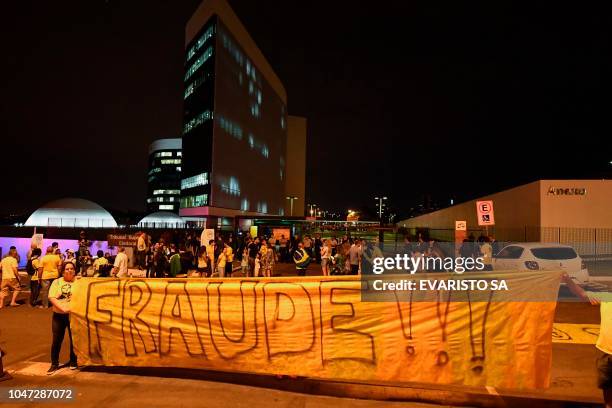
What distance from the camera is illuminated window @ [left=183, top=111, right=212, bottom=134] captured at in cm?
5678

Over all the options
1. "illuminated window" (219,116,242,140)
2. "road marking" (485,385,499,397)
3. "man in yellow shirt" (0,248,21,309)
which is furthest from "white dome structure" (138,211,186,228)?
"road marking" (485,385,499,397)

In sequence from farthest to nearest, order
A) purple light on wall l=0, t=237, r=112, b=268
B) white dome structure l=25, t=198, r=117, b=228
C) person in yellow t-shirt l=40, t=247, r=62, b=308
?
white dome structure l=25, t=198, r=117, b=228, purple light on wall l=0, t=237, r=112, b=268, person in yellow t-shirt l=40, t=247, r=62, b=308

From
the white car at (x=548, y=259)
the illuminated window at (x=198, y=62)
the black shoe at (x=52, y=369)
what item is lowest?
the black shoe at (x=52, y=369)

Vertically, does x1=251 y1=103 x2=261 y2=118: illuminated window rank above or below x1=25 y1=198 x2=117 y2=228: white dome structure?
above

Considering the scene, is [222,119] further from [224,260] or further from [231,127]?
[224,260]

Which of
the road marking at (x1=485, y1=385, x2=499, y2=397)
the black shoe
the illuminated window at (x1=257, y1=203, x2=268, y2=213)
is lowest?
the black shoe

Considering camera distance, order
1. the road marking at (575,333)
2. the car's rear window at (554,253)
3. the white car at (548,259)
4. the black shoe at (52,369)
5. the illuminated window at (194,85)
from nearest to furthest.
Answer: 1. the black shoe at (52,369)
2. the road marking at (575,333)
3. the white car at (548,259)
4. the car's rear window at (554,253)
5. the illuminated window at (194,85)

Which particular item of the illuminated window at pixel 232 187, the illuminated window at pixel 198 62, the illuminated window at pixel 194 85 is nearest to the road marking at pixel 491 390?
the illuminated window at pixel 232 187

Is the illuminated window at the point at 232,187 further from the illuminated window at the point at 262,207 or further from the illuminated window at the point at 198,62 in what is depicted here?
the illuminated window at the point at 198,62

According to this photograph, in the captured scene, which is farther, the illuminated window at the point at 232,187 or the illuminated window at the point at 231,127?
the illuminated window at the point at 232,187

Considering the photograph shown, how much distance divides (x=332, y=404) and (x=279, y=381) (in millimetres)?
1015

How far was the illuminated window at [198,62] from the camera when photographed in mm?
58406

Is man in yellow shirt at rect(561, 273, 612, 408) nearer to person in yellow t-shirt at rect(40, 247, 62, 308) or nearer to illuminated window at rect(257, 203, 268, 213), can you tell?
person in yellow t-shirt at rect(40, 247, 62, 308)

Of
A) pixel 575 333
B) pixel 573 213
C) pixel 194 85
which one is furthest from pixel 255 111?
pixel 575 333
